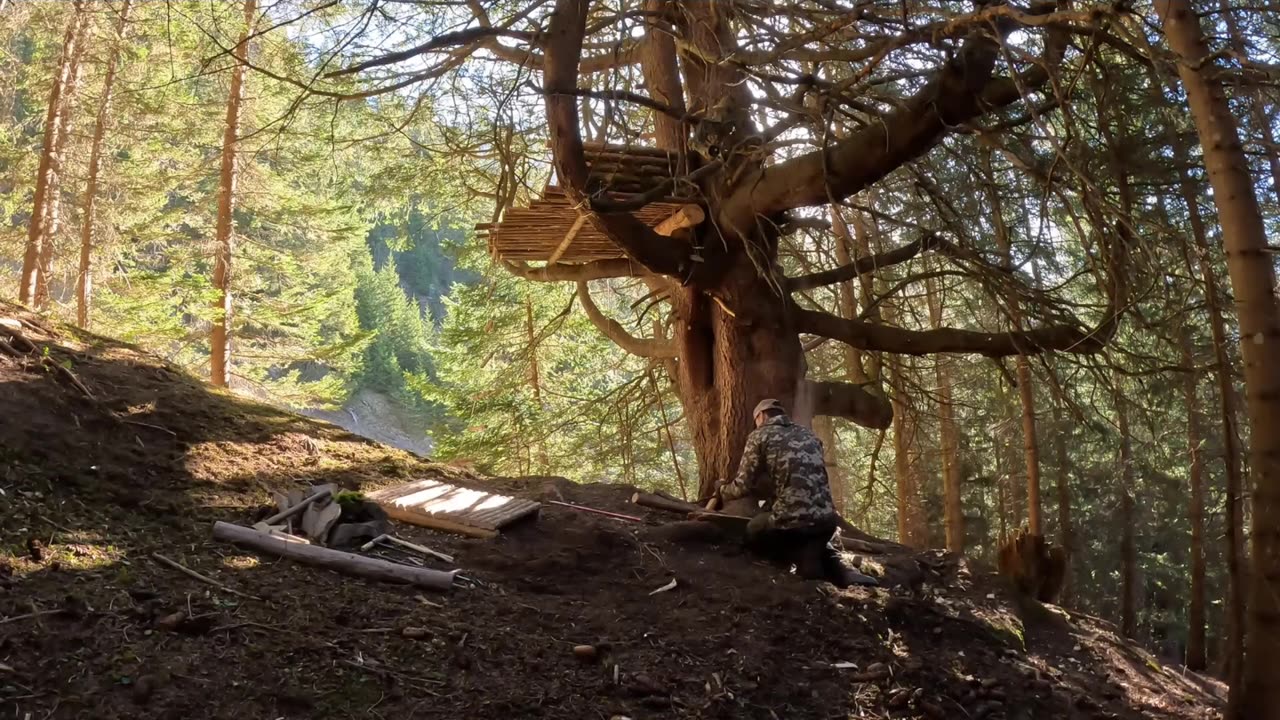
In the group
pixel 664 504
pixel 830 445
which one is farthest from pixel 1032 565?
pixel 830 445

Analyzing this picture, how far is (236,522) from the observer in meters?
5.24

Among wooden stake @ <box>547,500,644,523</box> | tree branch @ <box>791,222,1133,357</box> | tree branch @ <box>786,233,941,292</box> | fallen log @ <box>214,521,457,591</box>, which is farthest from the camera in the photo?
tree branch @ <box>786,233,941,292</box>

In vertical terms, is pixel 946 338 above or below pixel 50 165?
below

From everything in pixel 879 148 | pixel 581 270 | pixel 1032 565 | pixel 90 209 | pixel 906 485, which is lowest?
pixel 1032 565

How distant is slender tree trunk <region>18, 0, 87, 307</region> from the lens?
1312cm

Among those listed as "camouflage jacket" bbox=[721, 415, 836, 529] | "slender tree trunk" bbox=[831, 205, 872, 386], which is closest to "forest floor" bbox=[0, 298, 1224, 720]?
"camouflage jacket" bbox=[721, 415, 836, 529]

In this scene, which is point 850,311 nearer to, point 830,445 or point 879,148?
point 830,445

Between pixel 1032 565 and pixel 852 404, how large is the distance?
2.28 meters

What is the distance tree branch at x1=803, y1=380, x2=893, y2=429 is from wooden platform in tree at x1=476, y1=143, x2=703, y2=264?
7.72 ft

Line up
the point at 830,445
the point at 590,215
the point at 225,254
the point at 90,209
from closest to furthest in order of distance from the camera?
the point at 590,215
the point at 830,445
the point at 225,254
the point at 90,209

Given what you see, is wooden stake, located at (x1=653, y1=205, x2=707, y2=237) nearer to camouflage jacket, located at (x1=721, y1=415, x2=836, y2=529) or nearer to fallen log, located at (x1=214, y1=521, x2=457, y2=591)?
camouflage jacket, located at (x1=721, y1=415, x2=836, y2=529)

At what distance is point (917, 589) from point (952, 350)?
246 centimetres

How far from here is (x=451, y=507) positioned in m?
6.41

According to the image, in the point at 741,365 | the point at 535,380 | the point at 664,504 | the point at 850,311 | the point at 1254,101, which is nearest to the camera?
the point at 1254,101
